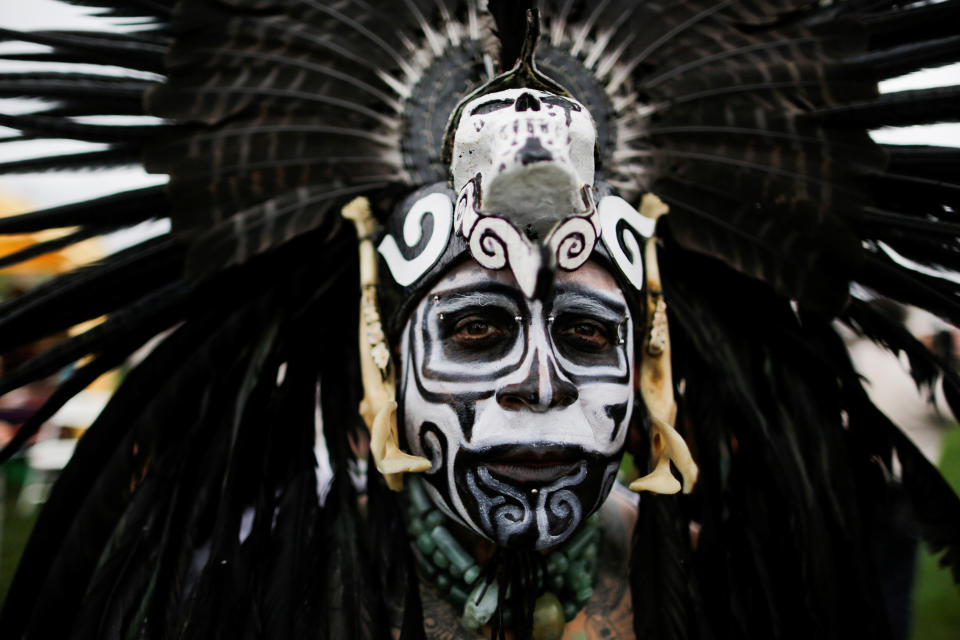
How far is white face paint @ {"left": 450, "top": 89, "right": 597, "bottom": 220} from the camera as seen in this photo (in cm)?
141

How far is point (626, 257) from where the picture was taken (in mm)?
1826

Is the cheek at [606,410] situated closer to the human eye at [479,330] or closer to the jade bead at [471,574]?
the human eye at [479,330]

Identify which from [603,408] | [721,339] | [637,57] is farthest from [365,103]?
[721,339]

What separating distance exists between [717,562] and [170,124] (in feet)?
6.39

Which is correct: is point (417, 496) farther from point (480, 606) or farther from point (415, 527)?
point (480, 606)

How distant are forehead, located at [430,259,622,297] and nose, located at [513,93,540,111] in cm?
36

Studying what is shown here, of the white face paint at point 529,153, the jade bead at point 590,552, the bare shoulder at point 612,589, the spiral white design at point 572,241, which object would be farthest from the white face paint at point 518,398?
the bare shoulder at point 612,589

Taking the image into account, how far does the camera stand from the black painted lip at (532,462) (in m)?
1.56

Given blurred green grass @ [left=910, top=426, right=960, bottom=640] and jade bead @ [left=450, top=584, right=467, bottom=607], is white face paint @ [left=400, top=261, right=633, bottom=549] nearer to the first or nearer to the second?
jade bead @ [left=450, top=584, right=467, bottom=607]

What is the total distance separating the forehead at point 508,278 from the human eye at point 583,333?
0.08 m

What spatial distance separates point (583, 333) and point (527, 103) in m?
0.56

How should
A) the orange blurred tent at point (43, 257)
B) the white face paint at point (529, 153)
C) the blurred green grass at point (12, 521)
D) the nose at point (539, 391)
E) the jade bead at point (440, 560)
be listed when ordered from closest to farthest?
1. the white face paint at point (529, 153)
2. the nose at point (539, 391)
3. the jade bead at point (440, 560)
4. the orange blurred tent at point (43, 257)
5. the blurred green grass at point (12, 521)

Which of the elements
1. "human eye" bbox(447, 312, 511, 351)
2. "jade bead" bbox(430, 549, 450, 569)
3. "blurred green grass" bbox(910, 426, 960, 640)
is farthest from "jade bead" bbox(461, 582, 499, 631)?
"blurred green grass" bbox(910, 426, 960, 640)

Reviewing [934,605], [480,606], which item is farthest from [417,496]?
[934,605]
